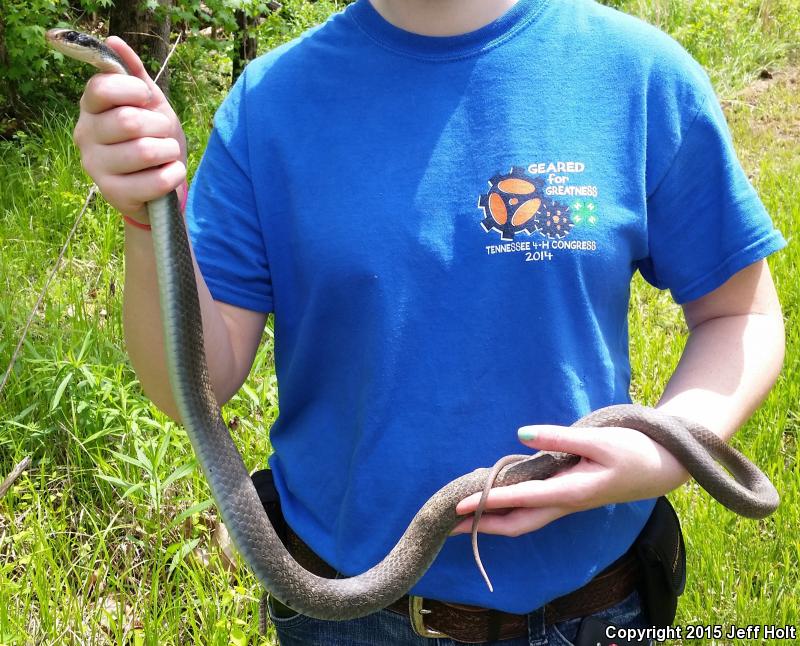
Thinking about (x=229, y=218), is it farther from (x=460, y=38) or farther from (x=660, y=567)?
(x=660, y=567)

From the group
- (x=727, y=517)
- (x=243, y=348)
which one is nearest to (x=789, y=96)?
(x=727, y=517)

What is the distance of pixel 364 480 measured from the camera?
1.62 meters

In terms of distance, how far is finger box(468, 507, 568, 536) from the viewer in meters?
1.50

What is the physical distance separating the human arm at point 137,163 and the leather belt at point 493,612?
1.95ft

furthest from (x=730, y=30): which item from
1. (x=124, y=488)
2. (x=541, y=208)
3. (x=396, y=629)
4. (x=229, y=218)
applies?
(x=396, y=629)

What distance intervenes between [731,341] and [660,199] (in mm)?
321

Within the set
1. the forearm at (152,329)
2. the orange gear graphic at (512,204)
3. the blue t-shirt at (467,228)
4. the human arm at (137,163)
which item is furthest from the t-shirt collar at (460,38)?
the forearm at (152,329)

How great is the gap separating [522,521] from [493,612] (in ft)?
0.74

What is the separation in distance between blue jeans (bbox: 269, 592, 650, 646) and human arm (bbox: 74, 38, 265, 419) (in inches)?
23.6

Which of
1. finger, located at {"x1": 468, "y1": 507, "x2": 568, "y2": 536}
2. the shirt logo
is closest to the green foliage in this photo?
the shirt logo

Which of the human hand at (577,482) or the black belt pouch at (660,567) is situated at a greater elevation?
the human hand at (577,482)

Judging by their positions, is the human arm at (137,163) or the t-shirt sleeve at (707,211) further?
the t-shirt sleeve at (707,211)

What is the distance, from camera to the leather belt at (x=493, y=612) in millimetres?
1628

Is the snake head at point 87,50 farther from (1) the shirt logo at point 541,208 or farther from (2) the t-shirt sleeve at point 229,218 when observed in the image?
(1) the shirt logo at point 541,208
